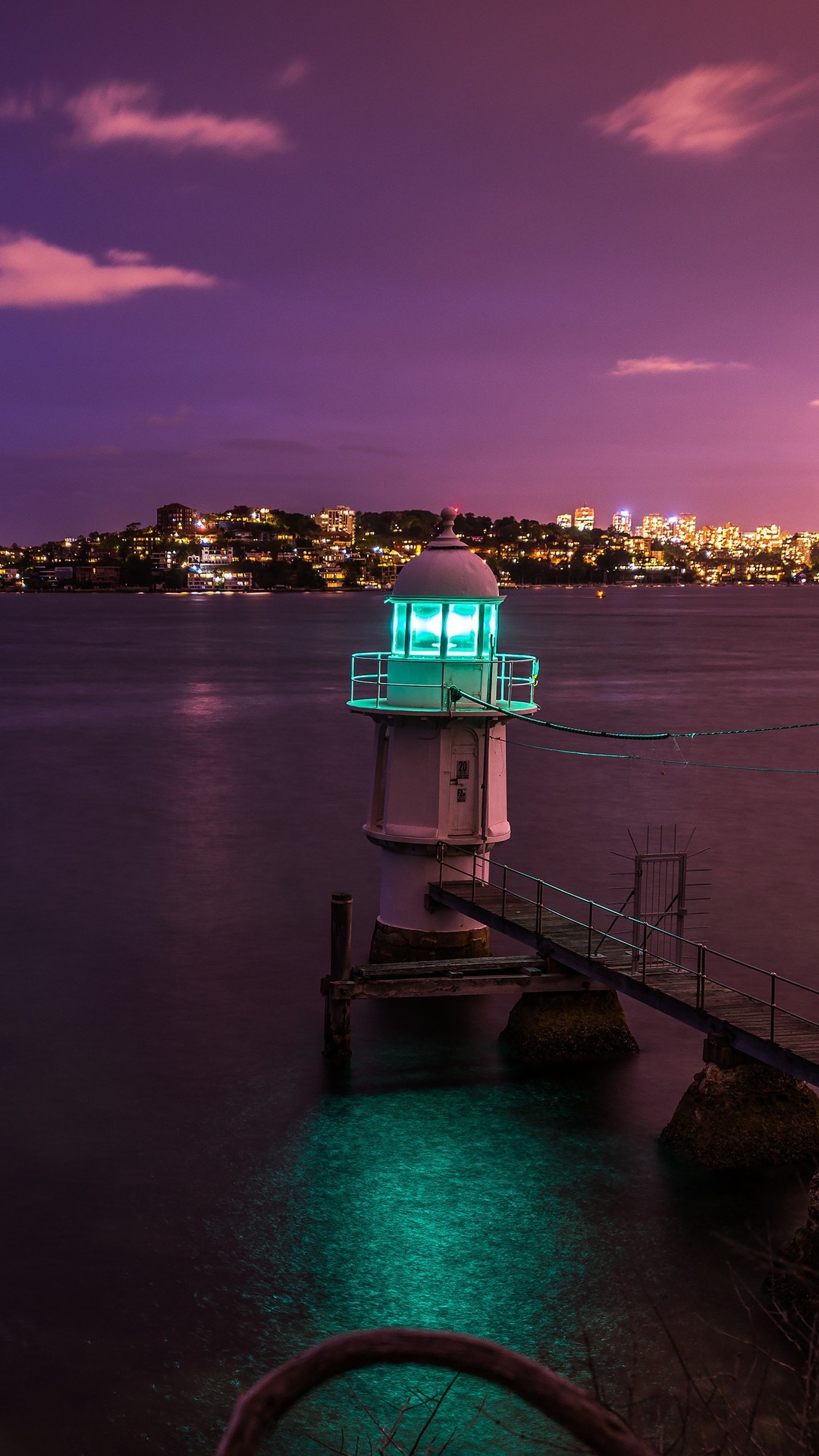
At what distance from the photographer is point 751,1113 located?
43.5ft

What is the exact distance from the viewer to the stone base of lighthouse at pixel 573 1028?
1706cm

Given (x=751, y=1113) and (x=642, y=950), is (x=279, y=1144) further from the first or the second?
(x=751, y=1113)

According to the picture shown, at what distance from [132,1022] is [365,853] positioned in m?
12.4

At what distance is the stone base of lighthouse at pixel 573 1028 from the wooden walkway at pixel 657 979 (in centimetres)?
111

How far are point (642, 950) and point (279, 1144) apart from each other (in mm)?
4961

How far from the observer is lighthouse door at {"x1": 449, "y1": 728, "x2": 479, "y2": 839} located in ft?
58.9

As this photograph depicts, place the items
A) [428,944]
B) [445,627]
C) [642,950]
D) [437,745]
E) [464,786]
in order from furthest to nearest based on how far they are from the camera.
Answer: [445,627] → [428,944] → [464,786] → [437,745] → [642,950]

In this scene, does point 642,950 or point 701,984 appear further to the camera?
point 642,950

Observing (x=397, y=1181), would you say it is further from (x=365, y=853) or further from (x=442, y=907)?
(x=365, y=853)

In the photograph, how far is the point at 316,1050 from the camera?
1803 centimetres

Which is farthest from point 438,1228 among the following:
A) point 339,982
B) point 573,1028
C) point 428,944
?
point 428,944

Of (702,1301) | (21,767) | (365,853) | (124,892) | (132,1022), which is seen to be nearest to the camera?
(702,1301)

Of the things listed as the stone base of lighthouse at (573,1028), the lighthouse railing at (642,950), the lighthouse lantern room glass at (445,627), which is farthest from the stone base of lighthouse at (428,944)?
the lighthouse lantern room glass at (445,627)

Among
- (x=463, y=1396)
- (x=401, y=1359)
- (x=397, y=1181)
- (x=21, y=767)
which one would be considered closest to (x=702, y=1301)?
(x=463, y=1396)
